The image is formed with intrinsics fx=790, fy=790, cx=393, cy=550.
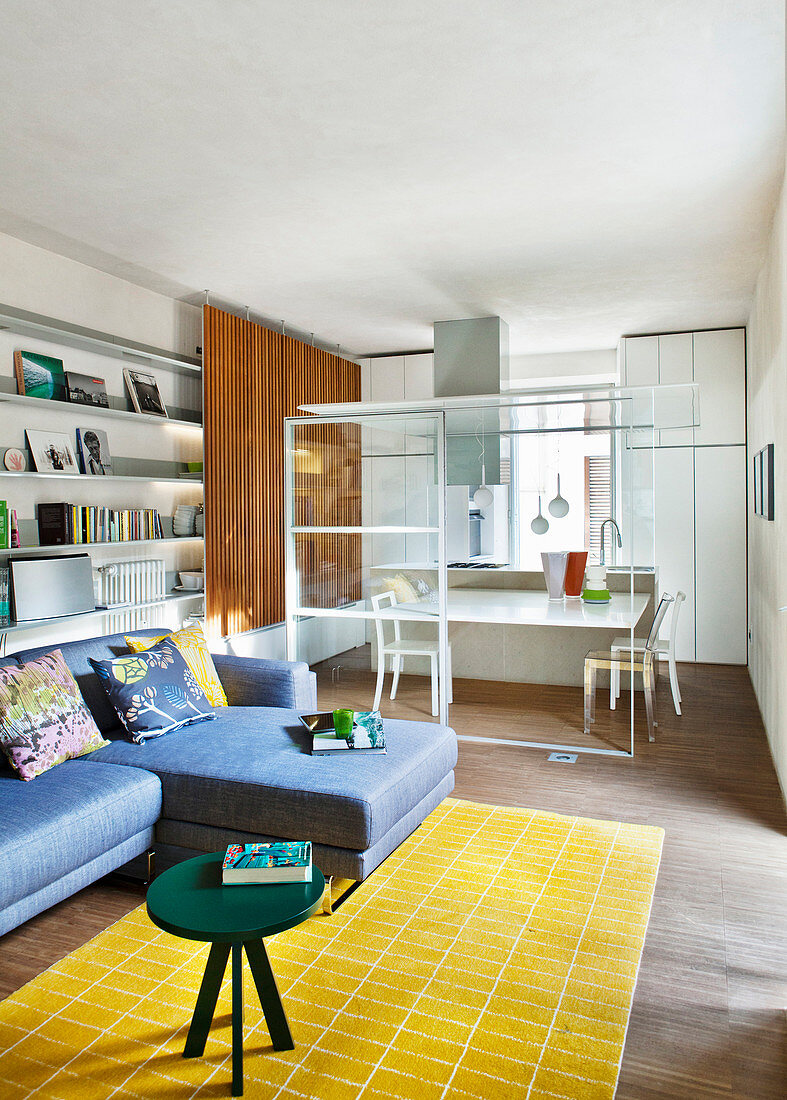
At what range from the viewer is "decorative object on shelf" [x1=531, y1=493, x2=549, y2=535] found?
4449 mm

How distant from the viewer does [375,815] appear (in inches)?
105

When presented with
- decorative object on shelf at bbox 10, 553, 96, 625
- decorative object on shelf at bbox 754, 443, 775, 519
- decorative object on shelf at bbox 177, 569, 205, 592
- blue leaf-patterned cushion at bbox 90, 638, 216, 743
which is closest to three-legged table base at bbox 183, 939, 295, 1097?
blue leaf-patterned cushion at bbox 90, 638, 216, 743

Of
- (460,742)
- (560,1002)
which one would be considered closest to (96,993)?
(560,1002)

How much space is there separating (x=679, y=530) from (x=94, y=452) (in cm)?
472

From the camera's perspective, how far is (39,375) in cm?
427

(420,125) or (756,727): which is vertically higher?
(420,125)

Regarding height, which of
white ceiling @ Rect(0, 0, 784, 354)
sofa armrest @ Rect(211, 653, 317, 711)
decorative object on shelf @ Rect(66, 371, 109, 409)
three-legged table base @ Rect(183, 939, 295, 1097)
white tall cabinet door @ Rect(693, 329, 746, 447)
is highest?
white ceiling @ Rect(0, 0, 784, 354)

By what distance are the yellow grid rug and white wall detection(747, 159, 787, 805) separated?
4.98ft

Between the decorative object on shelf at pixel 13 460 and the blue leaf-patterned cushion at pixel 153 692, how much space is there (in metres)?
1.29

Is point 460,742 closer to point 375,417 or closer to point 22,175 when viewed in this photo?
point 375,417

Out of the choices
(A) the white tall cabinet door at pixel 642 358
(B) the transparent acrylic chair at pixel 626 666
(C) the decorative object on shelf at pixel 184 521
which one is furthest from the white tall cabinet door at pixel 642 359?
(C) the decorative object on shelf at pixel 184 521

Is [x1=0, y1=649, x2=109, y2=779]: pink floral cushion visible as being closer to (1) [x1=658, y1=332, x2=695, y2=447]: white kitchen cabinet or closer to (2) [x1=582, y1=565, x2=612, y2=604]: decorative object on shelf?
(2) [x1=582, y1=565, x2=612, y2=604]: decorative object on shelf

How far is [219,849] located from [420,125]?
2772 millimetres

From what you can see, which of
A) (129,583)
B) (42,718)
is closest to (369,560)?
(129,583)
